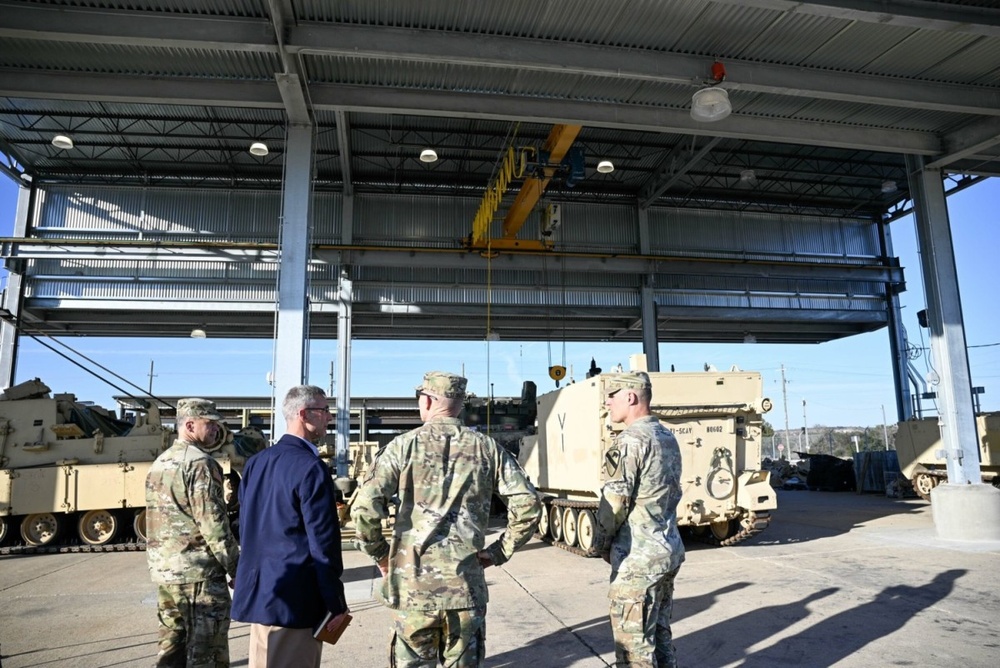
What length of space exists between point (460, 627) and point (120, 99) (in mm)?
10568

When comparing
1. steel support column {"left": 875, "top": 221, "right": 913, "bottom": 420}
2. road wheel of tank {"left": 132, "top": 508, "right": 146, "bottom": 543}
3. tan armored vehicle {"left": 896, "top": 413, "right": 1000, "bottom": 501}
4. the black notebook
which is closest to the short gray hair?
the black notebook

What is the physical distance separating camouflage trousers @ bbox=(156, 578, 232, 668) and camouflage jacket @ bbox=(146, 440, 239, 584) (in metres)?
0.06

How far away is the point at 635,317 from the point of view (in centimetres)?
2247

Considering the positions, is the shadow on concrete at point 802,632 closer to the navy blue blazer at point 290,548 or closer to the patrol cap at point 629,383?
the patrol cap at point 629,383

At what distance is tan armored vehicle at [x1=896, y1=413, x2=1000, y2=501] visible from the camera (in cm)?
1670

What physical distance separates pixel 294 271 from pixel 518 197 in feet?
24.9

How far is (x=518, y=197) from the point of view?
16.7 metres

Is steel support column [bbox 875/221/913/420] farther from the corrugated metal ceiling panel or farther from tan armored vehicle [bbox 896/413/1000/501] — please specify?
the corrugated metal ceiling panel

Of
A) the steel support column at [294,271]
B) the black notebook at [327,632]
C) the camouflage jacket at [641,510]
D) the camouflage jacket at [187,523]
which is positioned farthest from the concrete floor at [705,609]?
the steel support column at [294,271]

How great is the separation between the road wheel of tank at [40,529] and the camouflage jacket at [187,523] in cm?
1037

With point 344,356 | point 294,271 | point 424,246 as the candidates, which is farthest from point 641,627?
point 424,246

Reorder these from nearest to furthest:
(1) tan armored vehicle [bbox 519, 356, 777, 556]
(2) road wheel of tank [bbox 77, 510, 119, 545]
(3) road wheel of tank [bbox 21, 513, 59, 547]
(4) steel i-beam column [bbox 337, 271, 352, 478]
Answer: (1) tan armored vehicle [bbox 519, 356, 777, 556] → (3) road wheel of tank [bbox 21, 513, 59, 547] → (2) road wheel of tank [bbox 77, 510, 119, 545] → (4) steel i-beam column [bbox 337, 271, 352, 478]

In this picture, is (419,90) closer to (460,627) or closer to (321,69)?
(321,69)

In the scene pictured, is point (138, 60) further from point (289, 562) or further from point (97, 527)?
point (289, 562)
